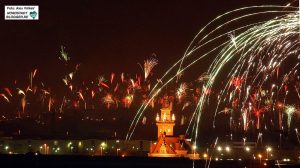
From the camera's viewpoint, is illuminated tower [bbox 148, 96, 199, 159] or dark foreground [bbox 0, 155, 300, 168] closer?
dark foreground [bbox 0, 155, 300, 168]

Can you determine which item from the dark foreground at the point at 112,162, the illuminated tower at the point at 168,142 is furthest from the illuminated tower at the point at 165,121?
the dark foreground at the point at 112,162

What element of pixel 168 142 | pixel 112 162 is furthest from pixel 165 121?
pixel 112 162

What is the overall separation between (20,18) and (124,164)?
75.4 ft

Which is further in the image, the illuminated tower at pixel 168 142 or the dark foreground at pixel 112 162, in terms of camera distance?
the illuminated tower at pixel 168 142

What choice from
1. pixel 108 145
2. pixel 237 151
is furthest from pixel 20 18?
pixel 108 145

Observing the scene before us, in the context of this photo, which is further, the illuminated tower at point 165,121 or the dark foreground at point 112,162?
the illuminated tower at point 165,121

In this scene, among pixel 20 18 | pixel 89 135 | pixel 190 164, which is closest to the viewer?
pixel 20 18

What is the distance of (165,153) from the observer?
9962 centimetres

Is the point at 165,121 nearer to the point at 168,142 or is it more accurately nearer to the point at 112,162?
the point at 168,142

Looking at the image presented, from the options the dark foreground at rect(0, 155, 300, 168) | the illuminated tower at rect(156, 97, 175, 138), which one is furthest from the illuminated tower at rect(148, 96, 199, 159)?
the dark foreground at rect(0, 155, 300, 168)

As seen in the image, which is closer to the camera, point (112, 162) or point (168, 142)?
point (112, 162)

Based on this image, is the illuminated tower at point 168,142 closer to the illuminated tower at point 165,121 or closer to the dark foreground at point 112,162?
the illuminated tower at point 165,121

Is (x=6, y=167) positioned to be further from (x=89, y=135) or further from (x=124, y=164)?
(x=89, y=135)

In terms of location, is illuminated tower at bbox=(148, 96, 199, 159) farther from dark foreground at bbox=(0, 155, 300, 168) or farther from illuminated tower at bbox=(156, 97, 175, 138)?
dark foreground at bbox=(0, 155, 300, 168)
